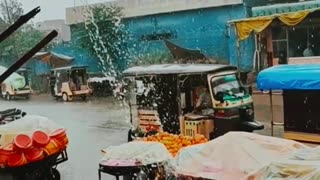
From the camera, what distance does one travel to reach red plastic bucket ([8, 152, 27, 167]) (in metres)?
7.07

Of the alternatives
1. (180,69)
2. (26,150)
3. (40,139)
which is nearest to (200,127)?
(180,69)

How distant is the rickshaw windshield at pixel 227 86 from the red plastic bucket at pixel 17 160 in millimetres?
4435

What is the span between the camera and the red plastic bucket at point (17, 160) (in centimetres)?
707

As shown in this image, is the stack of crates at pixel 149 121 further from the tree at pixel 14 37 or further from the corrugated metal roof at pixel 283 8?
the tree at pixel 14 37

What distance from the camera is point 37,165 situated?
24.1ft

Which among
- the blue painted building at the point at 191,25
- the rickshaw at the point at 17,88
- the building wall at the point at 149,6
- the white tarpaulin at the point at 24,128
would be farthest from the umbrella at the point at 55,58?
the white tarpaulin at the point at 24,128

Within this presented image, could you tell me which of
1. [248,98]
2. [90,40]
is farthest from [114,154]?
[90,40]

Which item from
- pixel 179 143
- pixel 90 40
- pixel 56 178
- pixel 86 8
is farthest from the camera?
pixel 86 8

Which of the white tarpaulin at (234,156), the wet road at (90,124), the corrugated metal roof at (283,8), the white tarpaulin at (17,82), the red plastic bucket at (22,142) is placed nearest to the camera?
the white tarpaulin at (234,156)

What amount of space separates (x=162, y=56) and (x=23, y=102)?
27.4ft

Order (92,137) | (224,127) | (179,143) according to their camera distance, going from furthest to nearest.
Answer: (92,137) < (224,127) < (179,143)

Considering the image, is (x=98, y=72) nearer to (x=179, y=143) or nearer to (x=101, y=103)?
(x=101, y=103)

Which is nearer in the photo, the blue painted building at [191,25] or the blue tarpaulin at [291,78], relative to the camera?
the blue tarpaulin at [291,78]

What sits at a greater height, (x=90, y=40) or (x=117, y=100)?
(x=90, y=40)
